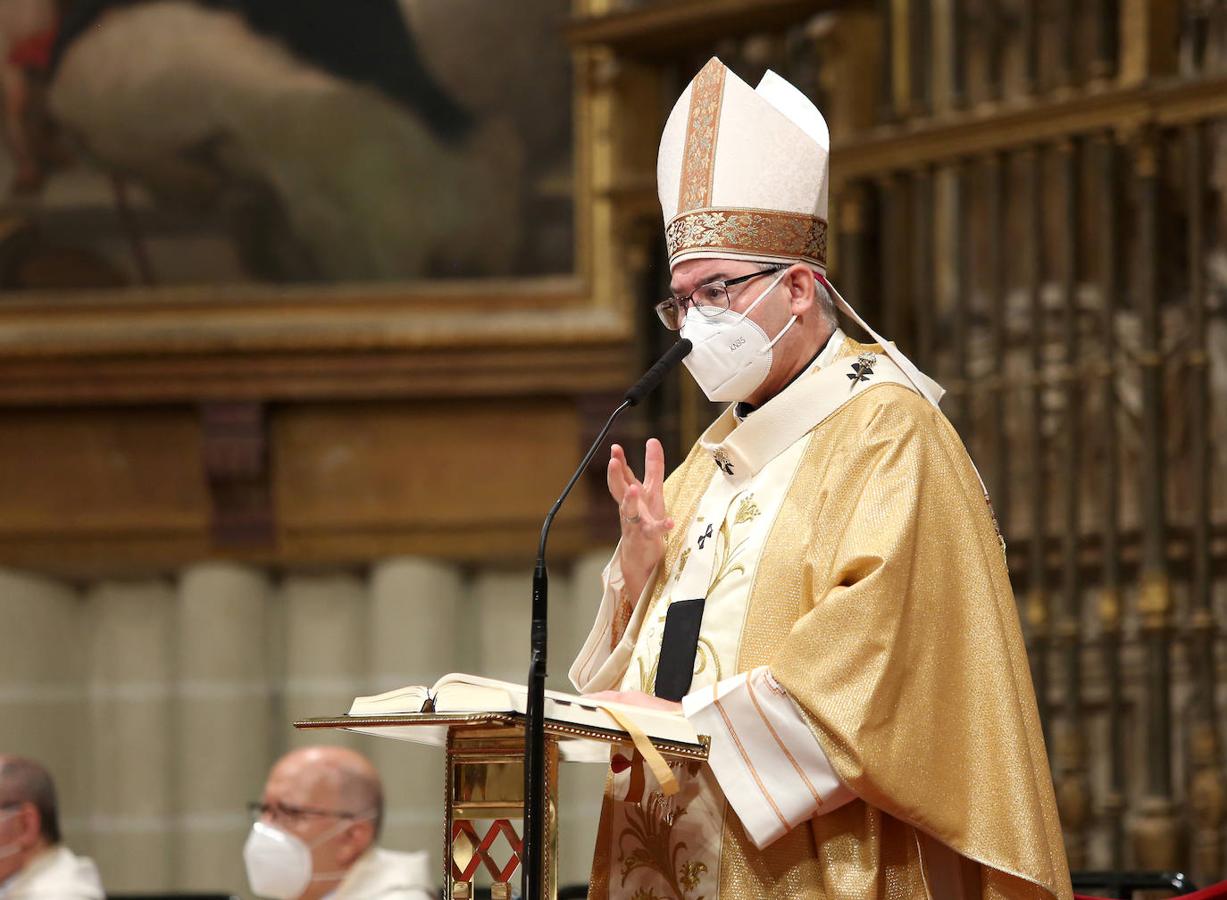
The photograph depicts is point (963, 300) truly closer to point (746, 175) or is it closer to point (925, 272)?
point (925, 272)

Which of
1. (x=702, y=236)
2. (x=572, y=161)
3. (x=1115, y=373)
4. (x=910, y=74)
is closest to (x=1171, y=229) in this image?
(x=1115, y=373)

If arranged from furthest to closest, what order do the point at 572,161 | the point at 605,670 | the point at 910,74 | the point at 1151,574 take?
the point at 572,161 < the point at 910,74 < the point at 1151,574 < the point at 605,670

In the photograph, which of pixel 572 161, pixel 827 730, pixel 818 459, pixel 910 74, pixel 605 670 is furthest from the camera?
pixel 572 161

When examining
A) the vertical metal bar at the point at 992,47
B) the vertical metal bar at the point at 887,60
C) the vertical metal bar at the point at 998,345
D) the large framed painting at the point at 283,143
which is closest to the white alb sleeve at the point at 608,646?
the vertical metal bar at the point at 998,345

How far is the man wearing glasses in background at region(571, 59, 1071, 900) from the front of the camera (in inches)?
108

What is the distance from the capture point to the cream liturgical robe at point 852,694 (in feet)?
8.98

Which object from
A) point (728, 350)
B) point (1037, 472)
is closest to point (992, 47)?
point (1037, 472)

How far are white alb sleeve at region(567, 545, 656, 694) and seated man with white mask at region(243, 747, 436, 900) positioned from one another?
Result: 1.25 m

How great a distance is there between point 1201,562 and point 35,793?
3280mm

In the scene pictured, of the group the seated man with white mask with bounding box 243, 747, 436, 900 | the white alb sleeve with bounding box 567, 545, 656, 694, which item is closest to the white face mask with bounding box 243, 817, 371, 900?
the seated man with white mask with bounding box 243, 747, 436, 900

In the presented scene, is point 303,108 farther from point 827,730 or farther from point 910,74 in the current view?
point 827,730

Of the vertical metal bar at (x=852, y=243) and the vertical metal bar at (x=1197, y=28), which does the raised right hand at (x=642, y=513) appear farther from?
the vertical metal bar at (x=1197, y=28)

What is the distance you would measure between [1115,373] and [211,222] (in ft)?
11.4

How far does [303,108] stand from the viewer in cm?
705
